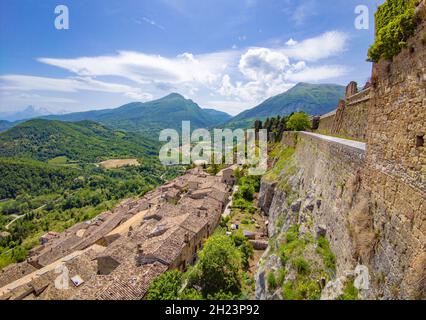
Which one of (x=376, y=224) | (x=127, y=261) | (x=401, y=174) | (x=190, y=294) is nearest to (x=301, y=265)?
(x=376, y=224)

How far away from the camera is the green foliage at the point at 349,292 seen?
274 inches

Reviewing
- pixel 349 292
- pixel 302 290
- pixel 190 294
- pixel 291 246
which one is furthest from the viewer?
pixel 190 294

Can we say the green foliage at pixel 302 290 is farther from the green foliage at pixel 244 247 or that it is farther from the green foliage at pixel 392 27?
the green foliage at pixel 244 247

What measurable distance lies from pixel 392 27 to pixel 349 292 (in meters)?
7.54

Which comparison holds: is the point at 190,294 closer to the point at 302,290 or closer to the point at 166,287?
the point at 166,287

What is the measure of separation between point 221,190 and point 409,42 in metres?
36.4

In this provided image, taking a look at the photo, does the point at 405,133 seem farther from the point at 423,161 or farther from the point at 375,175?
the point at 375,175

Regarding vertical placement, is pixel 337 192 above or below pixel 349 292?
above

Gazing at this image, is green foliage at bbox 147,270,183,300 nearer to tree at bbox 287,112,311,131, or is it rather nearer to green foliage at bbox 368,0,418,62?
green foliage at bbox 368,0,418,62

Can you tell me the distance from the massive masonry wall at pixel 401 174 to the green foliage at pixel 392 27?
25 cm

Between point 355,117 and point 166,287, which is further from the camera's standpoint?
point 355,117

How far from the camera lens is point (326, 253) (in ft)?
31.8

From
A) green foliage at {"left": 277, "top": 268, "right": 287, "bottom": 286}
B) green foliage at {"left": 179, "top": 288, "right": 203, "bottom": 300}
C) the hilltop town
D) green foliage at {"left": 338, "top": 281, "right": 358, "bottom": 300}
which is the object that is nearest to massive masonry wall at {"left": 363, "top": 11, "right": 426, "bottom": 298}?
green foliage at {"left": 338, "top": 281, "right": 358, "bottom": 300}

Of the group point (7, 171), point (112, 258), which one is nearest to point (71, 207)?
point (7, 171)
